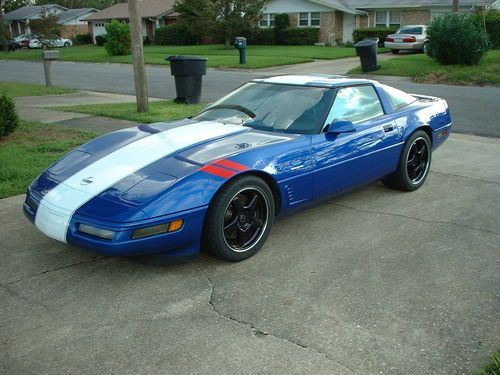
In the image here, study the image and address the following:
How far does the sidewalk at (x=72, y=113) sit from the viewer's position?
958cm

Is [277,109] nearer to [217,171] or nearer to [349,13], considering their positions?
[217,171]

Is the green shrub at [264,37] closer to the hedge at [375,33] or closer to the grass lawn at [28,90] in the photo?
the hedge at [375,33]

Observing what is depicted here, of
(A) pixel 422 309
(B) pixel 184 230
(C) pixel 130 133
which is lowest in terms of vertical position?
(A) pixel 422 309

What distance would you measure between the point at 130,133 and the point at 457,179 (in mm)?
3775

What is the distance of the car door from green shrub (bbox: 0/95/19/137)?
17.6ft

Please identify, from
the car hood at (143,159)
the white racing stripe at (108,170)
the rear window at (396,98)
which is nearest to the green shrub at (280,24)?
the rear window at (396,98)

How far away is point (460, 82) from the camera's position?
1686cm

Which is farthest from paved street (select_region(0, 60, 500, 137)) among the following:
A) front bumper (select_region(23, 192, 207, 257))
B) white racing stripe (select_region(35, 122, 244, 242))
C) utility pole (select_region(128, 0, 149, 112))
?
front bumper (select_region(23, 192, 207, 257))

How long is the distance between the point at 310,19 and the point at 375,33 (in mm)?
6323

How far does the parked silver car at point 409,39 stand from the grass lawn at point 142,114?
64.1 feet

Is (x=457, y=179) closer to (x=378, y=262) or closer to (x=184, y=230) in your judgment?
(x=378, y=262)

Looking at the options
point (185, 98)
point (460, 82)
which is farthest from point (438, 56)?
point (185, 98)

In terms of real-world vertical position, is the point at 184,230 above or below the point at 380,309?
above

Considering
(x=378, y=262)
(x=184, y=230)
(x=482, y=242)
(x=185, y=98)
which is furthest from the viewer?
(x=185, y=98)
